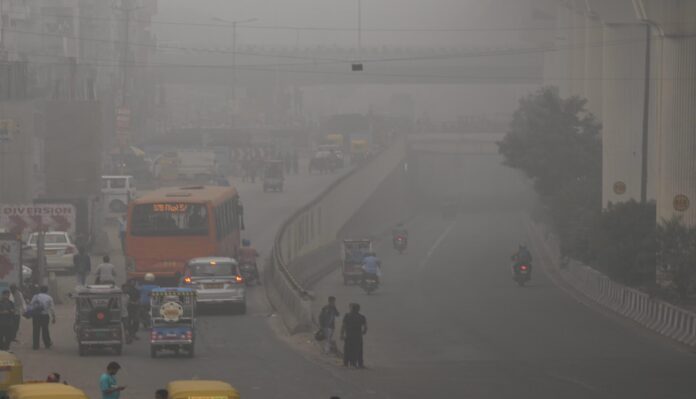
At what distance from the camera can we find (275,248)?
4769 centimetres

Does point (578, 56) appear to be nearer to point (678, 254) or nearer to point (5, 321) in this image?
point (678, 254)

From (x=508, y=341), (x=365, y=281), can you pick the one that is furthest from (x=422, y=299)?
(x=508, y=341)

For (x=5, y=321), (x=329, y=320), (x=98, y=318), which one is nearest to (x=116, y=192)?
(x=5, y=321)

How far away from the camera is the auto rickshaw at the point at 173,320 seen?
27875 mm

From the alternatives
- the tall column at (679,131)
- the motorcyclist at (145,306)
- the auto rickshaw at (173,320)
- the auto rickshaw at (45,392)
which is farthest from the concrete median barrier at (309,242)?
the auto rickshaw at (45,392)

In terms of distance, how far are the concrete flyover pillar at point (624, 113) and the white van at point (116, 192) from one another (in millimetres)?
22496

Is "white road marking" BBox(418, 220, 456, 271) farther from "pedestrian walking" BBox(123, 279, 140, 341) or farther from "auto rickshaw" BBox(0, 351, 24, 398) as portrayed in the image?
"auto rickshaw" BBox(0, 351, 24, 398)

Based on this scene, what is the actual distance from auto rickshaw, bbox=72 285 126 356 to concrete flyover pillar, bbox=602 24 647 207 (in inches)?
1340

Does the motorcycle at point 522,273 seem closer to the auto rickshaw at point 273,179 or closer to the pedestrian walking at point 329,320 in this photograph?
the pedestrian walking at point 329,320

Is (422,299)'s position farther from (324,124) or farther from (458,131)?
(324,124)

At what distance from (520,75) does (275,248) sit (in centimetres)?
12057

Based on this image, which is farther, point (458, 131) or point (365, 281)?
point (458, 131)

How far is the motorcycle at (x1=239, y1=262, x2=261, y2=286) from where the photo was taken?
146 feet

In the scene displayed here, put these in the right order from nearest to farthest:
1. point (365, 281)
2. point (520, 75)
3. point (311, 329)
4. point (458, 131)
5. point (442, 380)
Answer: point (442, 380)
point (311, 329)
point (365, 281)
point (458, 131)
point (520, 75)
